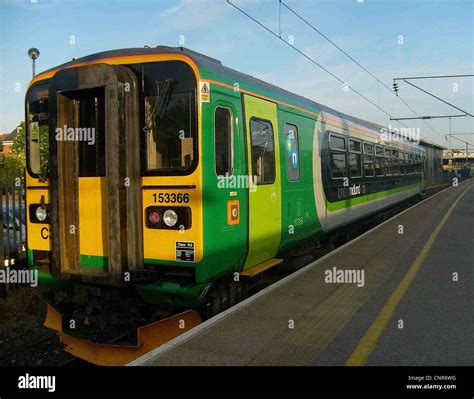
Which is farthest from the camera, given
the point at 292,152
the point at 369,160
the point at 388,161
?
the point at 388,161

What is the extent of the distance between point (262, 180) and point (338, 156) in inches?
155

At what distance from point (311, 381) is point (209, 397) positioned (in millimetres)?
813

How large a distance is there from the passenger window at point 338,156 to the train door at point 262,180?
293 cm

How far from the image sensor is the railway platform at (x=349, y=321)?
12.7 ft

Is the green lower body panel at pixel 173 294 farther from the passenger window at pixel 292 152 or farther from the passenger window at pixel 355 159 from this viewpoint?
the passenger window at pixel 355 159

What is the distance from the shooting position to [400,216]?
15367mm

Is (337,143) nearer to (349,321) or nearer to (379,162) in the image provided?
(379,162)

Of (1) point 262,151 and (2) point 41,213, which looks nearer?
(2) point 41,213

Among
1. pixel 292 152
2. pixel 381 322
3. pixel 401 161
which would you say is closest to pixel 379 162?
pixel 401 161

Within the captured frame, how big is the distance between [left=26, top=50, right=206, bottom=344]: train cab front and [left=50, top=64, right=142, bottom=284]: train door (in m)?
0.01

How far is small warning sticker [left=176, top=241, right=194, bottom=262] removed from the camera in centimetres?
445

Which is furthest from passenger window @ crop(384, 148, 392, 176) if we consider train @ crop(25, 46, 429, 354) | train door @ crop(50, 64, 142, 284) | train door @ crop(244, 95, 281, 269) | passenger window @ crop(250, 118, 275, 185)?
train door @ crop(50, 64, 142, 284)

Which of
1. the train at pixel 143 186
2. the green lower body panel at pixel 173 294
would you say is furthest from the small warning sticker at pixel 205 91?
the green lower body panel at pixel 173 294

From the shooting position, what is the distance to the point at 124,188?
462cm
